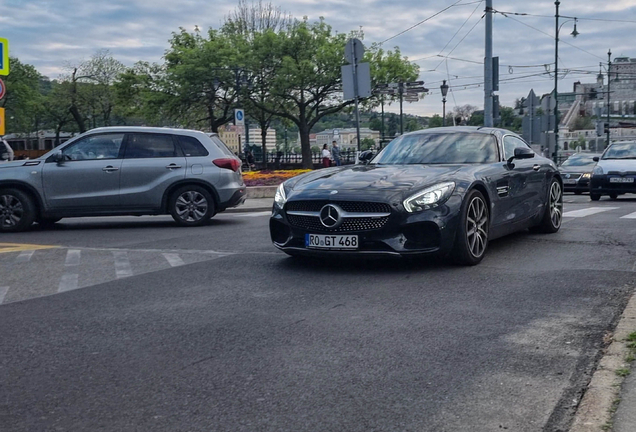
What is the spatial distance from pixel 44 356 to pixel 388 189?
360 cm

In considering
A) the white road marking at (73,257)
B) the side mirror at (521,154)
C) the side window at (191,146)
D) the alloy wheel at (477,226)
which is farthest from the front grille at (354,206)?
the side window at (191,146)

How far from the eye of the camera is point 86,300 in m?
6.32

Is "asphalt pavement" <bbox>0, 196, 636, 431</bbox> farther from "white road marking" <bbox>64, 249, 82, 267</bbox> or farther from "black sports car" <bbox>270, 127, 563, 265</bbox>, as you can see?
"black sports car" <bbox>270, 127, 563, 265</bbox>

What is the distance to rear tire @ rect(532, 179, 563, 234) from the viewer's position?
9906 mm

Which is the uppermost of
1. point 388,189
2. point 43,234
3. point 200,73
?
point 200,73

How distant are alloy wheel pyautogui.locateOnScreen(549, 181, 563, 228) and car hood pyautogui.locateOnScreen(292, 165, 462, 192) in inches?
101

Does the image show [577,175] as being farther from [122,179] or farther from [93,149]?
[93,149]

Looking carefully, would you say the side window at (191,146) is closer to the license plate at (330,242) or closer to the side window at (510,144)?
the side window at (510,144)

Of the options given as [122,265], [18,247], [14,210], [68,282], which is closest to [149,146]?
[14,210]

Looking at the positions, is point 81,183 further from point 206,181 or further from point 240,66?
point 240,66

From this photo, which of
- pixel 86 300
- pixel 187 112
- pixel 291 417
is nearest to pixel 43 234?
pixel 86 300

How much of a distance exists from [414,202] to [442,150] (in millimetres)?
1738

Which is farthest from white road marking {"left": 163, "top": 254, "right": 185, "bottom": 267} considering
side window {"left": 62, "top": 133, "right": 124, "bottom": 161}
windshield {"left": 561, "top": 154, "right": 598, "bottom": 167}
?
windshield {"left": 561, "top": 154, "right": 598, "bottom": 167}

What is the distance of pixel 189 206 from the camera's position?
12.6 meters
